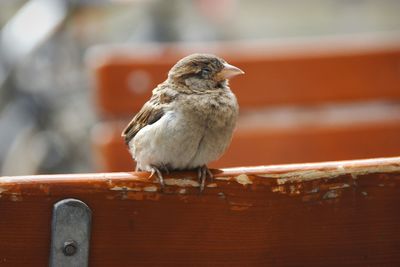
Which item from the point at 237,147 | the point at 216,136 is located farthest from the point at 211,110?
the point at 237,147

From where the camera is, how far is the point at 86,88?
6102mm

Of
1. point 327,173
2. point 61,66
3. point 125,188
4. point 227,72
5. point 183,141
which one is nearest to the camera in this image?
point 125,188

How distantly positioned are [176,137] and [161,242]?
2.53 feet

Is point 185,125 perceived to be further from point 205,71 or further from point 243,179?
point 243,179

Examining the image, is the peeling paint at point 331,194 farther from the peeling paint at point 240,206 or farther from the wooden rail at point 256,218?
the peeling paint at point 240,206

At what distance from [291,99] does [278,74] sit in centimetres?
15

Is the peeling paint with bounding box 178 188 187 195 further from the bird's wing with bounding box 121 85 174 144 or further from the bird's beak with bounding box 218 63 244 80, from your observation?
the bird's beak with bounding box 218 63 244 80

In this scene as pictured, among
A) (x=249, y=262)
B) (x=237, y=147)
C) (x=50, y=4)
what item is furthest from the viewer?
(x=50, y=4)

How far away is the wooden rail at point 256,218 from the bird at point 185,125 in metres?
0.59

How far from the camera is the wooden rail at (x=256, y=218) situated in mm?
1640

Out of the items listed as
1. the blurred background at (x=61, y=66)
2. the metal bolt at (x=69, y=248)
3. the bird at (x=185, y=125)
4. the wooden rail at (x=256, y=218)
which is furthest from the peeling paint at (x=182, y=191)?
the blurred background at (x=61, y=66)

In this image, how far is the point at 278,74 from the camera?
429cm

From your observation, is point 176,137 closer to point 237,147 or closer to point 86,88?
point 237,147

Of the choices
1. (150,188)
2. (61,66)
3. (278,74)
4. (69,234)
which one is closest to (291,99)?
(278,74)
